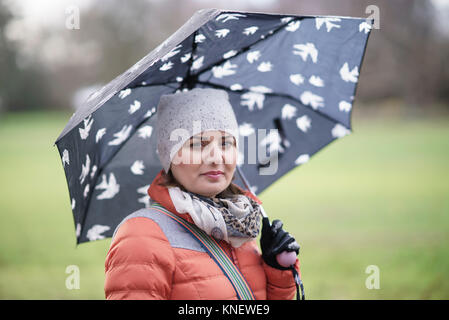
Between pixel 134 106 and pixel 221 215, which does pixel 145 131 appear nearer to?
pixel 134 106

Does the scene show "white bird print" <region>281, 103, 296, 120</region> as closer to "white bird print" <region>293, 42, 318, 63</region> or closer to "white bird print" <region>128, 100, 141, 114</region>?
"white bird print" <region>293, 42, 318, 63</region>

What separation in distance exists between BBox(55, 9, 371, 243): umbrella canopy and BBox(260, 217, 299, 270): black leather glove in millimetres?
512

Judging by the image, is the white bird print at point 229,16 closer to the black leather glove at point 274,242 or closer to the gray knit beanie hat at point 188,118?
the gray knit beanie hat at point 188,118

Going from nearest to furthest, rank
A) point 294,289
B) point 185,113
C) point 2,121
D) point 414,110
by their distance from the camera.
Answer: point 185,113, point 294,289, point 414,110, point 2,121

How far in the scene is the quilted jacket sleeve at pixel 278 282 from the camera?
177 centimetres

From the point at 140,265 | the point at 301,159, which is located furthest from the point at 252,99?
the point at 140,265

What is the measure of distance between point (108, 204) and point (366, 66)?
28.7m

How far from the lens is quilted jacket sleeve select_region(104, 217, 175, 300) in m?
1.44

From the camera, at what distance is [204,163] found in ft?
5.52

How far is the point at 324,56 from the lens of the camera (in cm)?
205

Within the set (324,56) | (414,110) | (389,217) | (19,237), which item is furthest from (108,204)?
(414,110)

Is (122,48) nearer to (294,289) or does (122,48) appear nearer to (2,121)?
(2,121)

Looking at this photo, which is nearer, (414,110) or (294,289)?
(294,289)
